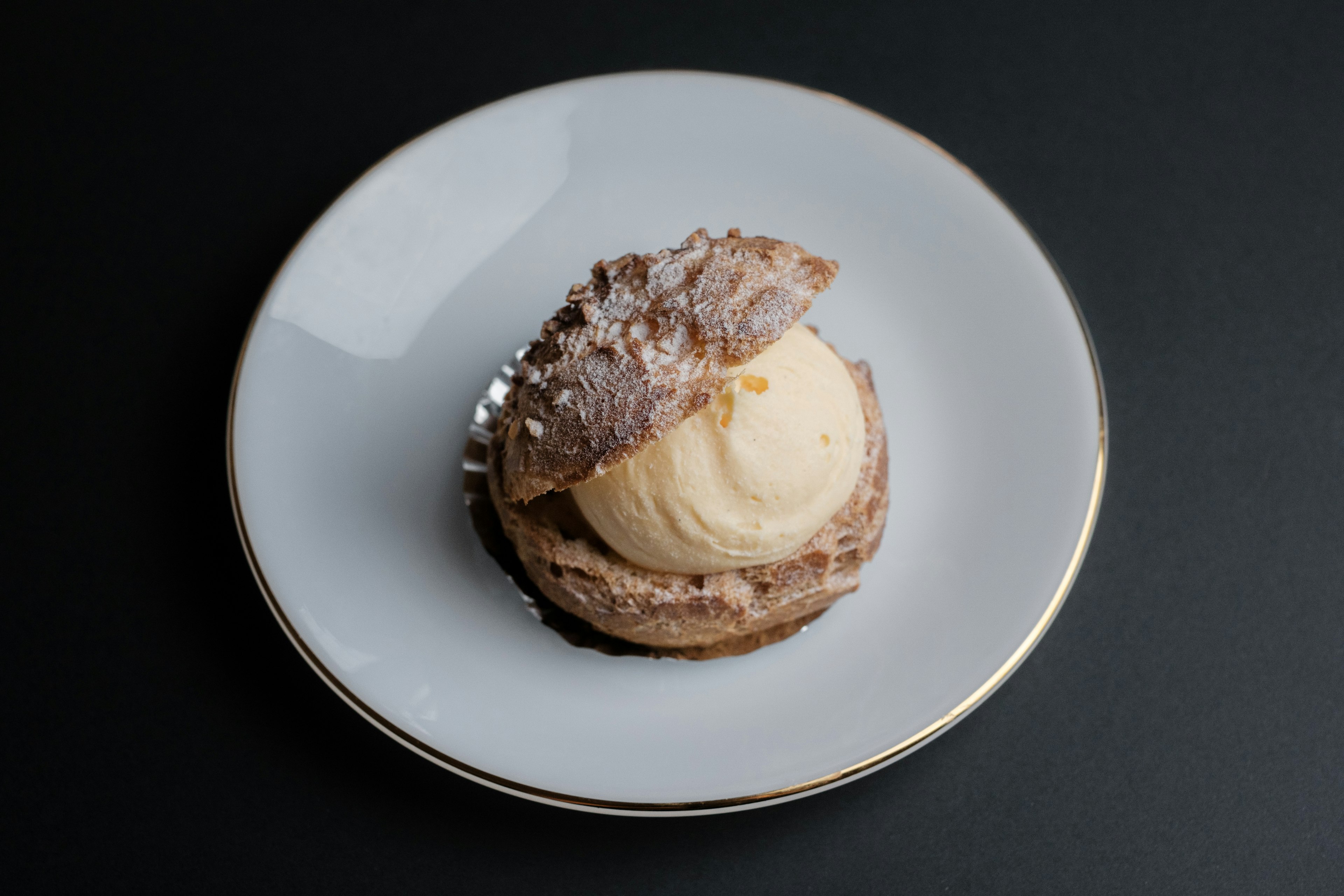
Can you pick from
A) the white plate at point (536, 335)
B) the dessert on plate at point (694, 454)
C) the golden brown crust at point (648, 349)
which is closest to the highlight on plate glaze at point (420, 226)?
the white plate at point (536, 335)

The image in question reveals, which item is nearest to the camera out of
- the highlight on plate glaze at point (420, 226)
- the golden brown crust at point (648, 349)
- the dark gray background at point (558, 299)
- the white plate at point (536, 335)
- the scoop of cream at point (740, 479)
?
the golden brown crust at point (648, 349)

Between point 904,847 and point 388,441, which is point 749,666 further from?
point 388,441

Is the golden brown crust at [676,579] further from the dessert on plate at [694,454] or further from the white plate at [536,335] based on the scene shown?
the white plate at [536,335]

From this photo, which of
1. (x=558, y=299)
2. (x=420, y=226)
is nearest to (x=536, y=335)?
(x=558, y=299)

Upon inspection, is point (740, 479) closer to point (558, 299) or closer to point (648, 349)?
point (648, 349)

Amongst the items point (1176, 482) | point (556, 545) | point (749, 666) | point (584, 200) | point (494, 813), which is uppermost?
point (584, 200)

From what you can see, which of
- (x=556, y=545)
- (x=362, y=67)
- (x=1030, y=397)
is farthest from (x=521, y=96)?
(x=1030, y=397)
